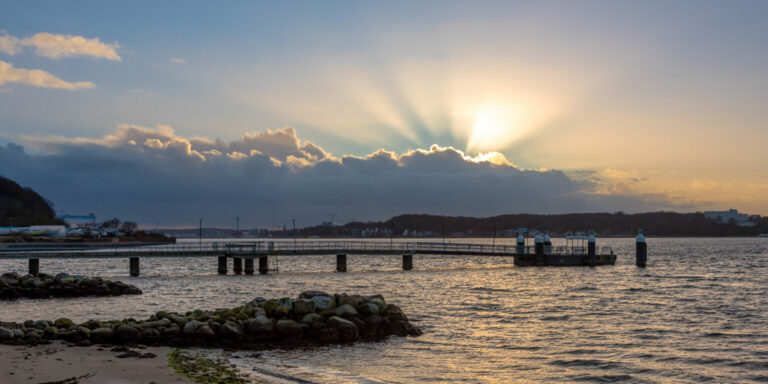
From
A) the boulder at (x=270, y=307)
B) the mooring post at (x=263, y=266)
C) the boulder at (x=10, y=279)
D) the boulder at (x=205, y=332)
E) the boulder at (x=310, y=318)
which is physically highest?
the boulder at (x=270, y=307)

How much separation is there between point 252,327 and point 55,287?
25.6m

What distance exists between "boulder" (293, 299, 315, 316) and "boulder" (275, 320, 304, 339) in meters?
1.31

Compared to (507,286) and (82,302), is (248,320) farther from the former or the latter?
(507,286)

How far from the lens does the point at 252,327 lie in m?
21.7

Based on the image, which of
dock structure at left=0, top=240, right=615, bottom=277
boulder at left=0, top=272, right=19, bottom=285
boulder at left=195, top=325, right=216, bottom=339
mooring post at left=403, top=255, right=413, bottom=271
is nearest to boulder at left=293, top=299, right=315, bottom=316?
boulder at left=195, top=325, right=216, bottom=339

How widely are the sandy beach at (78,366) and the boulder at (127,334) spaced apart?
4.49ft

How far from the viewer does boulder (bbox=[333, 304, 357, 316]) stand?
23.8 meters

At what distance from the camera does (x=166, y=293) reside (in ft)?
142

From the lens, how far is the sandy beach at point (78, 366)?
14367 mm

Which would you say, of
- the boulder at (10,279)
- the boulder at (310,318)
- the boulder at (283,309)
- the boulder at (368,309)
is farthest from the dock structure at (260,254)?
the boulder at (310,318)

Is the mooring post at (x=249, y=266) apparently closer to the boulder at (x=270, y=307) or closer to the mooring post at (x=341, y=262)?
the mooring post at (x=341, y=262)

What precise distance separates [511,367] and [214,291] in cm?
3050

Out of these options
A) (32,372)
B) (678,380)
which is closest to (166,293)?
(32,372)

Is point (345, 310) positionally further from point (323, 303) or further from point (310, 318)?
point (310, 318)
